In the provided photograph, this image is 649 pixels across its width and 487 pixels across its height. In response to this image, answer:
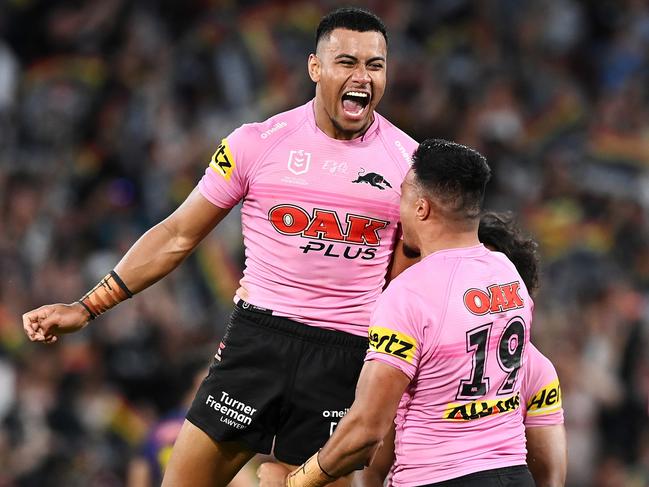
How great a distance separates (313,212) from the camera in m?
4.70

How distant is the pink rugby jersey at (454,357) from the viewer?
425 cm

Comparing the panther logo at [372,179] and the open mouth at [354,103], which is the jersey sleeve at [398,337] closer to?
the panther logo at [372,179]

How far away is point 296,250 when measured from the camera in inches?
186

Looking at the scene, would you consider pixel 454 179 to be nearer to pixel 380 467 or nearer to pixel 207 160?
pixel 380 467

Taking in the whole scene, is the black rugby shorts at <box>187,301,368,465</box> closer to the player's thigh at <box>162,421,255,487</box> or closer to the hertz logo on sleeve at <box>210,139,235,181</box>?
the player's thigh at <box>162,421,255,487</box>

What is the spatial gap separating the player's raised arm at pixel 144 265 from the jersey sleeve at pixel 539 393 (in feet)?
4.49

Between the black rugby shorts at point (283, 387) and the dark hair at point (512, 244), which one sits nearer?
the black rugby shorts at point (283, 387)

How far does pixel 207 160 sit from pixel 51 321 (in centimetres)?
564

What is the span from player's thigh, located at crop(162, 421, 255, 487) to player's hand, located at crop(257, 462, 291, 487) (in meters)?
0.30

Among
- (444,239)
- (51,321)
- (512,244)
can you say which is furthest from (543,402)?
(51,321)

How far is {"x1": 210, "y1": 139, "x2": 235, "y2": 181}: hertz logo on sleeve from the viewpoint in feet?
15.8

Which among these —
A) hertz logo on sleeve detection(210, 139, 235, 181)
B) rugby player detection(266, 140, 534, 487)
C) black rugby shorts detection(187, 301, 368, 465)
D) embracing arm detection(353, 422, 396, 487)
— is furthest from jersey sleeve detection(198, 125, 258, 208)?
embracing arm detection(353, 422, 396, 487)

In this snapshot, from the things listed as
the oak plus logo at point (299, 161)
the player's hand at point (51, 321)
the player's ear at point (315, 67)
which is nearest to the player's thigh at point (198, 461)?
the player's hand at point (51, 321)

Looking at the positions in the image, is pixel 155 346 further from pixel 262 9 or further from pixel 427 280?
pixel 427 280
